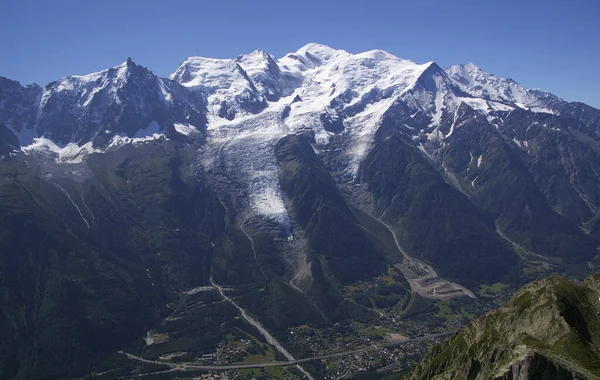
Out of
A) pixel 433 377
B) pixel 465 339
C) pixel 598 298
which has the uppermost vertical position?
pixel 598 298

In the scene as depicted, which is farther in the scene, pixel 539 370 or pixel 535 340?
pixel 535 340

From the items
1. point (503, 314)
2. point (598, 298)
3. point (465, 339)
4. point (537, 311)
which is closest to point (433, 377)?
point (465, 339)

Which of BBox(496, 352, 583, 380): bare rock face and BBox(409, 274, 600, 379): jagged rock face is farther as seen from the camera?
BBox(409, 274, 600, 379): jagged rock face

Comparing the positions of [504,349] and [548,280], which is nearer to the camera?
[504,349]

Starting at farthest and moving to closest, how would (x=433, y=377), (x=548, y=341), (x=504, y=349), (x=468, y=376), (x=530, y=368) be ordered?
(x=433, y=377), (x=468, y=376), (x=504, y=349), (x=548, y=341), (x=530, y=368)

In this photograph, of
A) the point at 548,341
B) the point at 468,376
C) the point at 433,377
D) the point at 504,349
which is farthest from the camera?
the point at 433,377

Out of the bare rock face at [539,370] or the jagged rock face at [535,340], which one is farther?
the jagged rock face at [535,340]

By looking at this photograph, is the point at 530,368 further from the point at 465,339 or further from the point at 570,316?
the point at 465,339

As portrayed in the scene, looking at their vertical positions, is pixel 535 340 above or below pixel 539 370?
above
